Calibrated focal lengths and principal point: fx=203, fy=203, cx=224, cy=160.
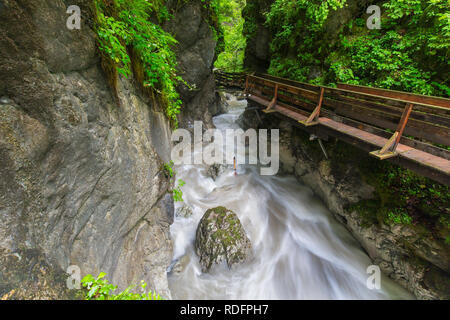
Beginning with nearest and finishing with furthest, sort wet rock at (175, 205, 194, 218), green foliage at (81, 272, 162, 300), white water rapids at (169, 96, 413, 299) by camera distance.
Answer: green foliage at (81, 272, 162, 300), white water rapids at (169, 96, 413, 299), wet rock at (175, 205, 194, 218)

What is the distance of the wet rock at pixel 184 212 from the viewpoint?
718 centimetres

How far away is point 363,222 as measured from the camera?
20.4 ft

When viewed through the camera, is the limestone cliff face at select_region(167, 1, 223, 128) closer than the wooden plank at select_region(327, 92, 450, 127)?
No

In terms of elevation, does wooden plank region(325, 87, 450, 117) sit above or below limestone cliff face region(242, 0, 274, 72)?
below

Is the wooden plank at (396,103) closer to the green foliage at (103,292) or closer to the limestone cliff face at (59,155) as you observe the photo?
the limestone cliff face at (59,155)

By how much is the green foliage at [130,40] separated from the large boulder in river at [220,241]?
13.3 ft

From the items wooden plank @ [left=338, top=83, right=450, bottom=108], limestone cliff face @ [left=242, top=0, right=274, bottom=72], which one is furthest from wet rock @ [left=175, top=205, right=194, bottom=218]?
limestone cliff face @ [left=242, top=0, right=274, bottom=72]

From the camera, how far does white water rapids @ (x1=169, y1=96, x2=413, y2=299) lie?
565cm

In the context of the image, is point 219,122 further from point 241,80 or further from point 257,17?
point 257,17

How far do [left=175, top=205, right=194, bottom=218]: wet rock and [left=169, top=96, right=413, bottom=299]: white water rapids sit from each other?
0.46ft

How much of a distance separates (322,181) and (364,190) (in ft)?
5.04

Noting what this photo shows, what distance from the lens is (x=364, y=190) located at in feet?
20.4

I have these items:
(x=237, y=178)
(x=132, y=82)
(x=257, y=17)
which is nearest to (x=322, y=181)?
(x=237, y=178)

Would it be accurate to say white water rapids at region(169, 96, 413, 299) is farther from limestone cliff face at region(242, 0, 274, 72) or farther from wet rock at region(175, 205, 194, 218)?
limestone cliff face at region(242, 0, 274, 72)
